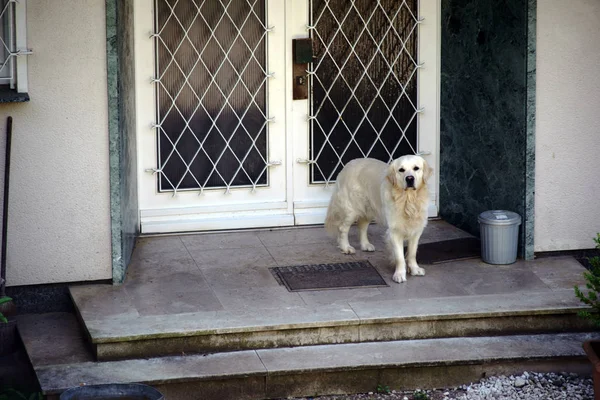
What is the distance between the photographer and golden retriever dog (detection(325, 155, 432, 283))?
25.1 ft

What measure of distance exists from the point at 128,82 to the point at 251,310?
2.16 metres

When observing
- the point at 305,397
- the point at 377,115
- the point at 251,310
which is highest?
the point at 377,115

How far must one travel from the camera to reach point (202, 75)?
28.5 feet

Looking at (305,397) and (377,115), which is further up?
(377,115)

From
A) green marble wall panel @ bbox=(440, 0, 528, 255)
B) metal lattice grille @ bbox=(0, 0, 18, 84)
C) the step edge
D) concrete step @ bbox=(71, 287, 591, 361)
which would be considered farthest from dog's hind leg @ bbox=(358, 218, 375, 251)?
metal lattice grille @ bbox=(0, 0, 18, 84)

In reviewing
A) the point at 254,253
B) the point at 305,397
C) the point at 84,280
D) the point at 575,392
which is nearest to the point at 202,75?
the point at 254,253

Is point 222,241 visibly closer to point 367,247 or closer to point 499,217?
point 367,247

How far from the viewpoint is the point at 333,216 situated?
8.50 metres

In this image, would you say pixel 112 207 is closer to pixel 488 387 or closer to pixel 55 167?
pixel 55 167

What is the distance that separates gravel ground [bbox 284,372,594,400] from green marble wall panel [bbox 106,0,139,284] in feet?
6.42

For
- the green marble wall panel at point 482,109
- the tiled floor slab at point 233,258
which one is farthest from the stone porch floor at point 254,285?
the green marble wall panel at point 482,109

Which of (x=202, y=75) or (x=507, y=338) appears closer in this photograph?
(x=507, y=338)

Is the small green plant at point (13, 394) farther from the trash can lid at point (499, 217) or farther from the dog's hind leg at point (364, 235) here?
the trash can lid at point (499, 217)

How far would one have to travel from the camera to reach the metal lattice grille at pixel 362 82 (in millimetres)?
8914
